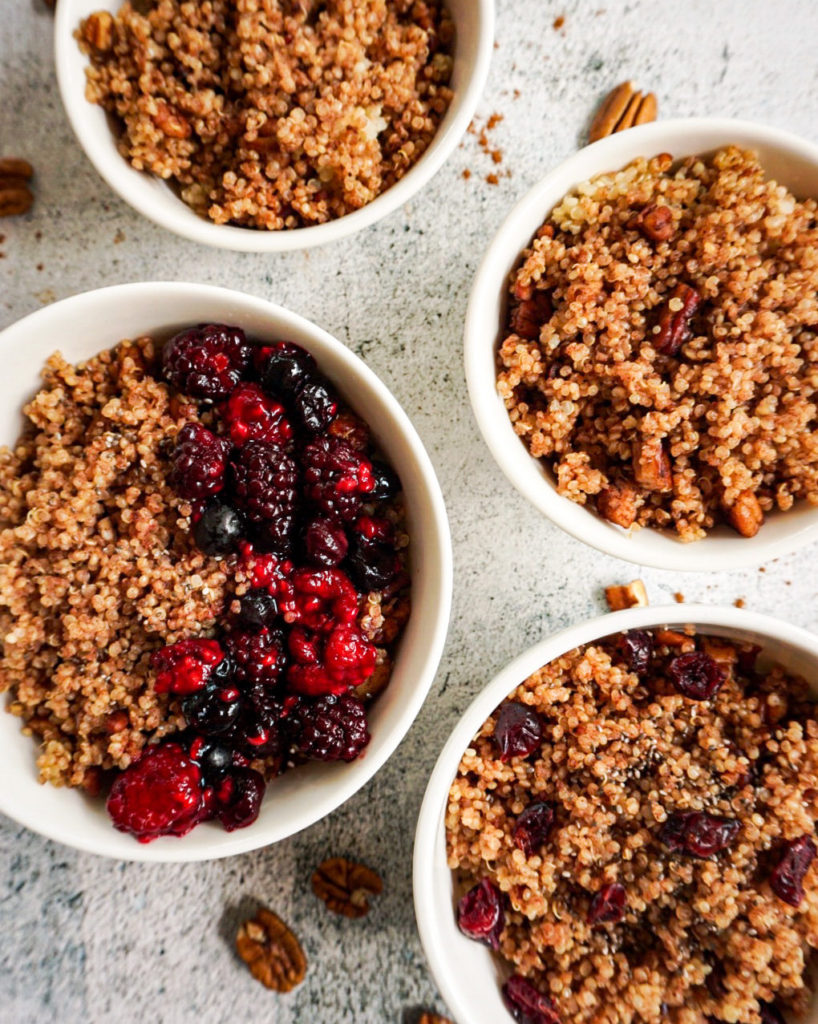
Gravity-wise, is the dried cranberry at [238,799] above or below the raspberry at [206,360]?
below

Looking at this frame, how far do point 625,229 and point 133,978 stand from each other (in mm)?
1361

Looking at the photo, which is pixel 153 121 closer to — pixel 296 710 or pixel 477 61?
pixel 477 61

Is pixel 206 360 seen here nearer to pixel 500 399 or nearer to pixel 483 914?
pixel 500 399

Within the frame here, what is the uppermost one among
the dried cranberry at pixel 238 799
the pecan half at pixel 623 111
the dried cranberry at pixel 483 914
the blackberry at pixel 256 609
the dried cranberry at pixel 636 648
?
the pecan half at pixel 623 111

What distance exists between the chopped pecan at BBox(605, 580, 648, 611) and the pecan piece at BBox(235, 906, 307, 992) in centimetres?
75

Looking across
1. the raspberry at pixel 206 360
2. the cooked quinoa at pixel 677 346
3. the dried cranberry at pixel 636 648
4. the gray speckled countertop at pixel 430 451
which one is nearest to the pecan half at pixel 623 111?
the gray speckled countertop at pixel 430 451

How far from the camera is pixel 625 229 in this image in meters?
0.97

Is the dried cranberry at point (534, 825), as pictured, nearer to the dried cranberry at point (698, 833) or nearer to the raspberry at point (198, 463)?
the dried cranberry at point (698, 833)

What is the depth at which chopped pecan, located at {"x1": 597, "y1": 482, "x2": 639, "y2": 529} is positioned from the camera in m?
0.95

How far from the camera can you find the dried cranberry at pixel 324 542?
905mm

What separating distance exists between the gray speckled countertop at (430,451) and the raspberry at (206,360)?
0.26m

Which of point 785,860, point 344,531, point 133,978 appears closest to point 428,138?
point 344,531

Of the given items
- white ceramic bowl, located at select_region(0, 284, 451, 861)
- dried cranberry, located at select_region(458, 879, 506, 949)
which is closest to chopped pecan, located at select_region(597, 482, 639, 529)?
white ceramic bowl, located at select_region(0, 284, 451, 861)

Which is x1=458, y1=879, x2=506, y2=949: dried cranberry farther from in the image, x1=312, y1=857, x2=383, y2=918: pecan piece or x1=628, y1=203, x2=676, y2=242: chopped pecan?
x1=628, y1=203, x2=676, y2=242: chopped pecan
